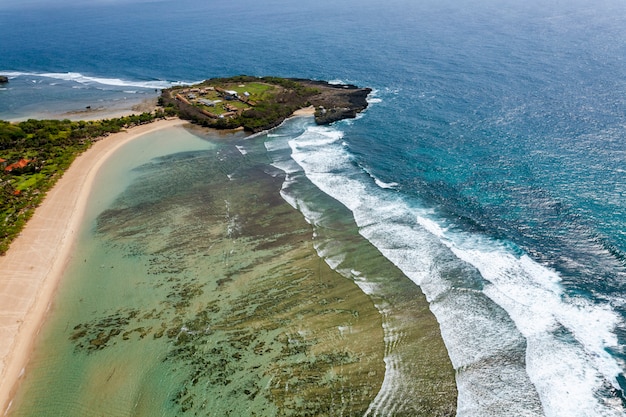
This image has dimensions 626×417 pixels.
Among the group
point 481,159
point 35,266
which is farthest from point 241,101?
point 35,266

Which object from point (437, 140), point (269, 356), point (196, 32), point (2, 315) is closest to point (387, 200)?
point (437, 140)

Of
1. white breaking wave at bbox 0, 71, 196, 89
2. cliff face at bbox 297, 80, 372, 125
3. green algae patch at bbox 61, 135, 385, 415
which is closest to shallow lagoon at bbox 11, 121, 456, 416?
green algae patch at bbox 61, 135, 385, 415

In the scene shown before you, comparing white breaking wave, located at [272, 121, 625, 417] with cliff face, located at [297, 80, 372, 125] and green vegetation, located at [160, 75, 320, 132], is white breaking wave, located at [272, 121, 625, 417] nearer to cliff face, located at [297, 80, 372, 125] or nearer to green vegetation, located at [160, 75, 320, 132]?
cliff face, located at [297, 80, 372, 125]

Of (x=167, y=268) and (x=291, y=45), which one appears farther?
(x=291, y=45)

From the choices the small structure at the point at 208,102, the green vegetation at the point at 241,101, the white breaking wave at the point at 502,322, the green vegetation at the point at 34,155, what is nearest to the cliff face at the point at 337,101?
the green vegetation at the point at 241,101

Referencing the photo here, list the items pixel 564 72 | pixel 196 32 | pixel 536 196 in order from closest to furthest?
pixel 536 196 < pixel 564 72 < pixel 196 32

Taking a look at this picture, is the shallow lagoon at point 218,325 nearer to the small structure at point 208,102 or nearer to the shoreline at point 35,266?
the shoreline at point 35,266

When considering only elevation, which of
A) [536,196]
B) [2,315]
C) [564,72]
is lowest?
[2,315]

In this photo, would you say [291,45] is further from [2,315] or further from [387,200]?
[2,315]
